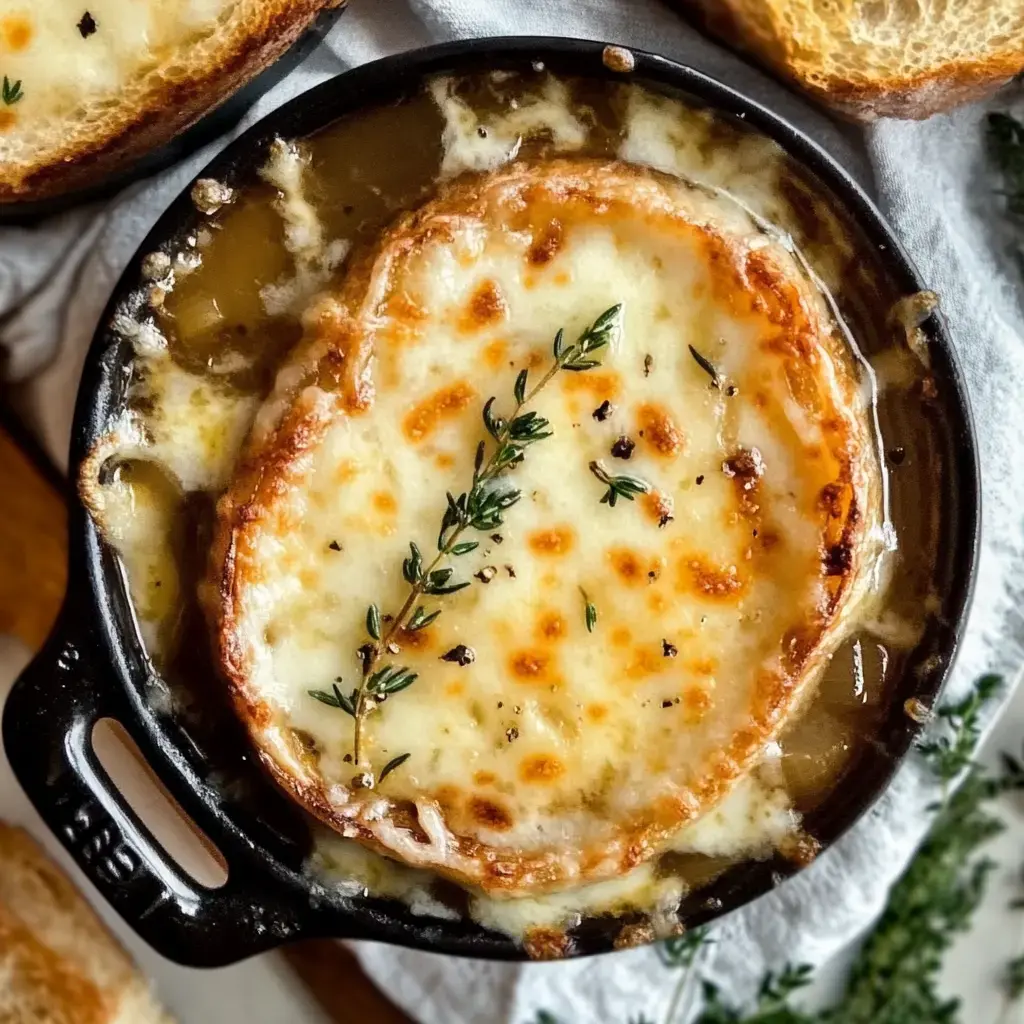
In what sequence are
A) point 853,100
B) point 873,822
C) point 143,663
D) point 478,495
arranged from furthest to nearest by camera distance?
point 873,822
point 853,100
point 143,663
point 478,495

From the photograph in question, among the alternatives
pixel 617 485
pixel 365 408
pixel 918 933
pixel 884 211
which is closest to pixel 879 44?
pixel 884 211

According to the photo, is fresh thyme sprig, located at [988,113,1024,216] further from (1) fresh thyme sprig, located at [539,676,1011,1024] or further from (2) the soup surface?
(1) fresh thyme sprig, located at [539,676,1011,1024]

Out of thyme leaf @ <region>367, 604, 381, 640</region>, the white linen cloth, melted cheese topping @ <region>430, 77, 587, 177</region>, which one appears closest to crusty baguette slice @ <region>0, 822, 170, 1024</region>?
the white linen cloth

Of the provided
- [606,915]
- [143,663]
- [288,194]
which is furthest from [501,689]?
[288,194]

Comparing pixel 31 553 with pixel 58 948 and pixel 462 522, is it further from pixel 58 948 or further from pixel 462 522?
pixel 462 522

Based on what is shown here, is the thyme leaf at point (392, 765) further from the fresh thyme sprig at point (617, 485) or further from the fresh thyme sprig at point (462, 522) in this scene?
the fresh thyme sprig at point (617, 485)

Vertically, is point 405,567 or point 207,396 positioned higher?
point 207,396

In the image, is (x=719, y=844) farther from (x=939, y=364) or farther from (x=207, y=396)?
(x=207, y=396)
